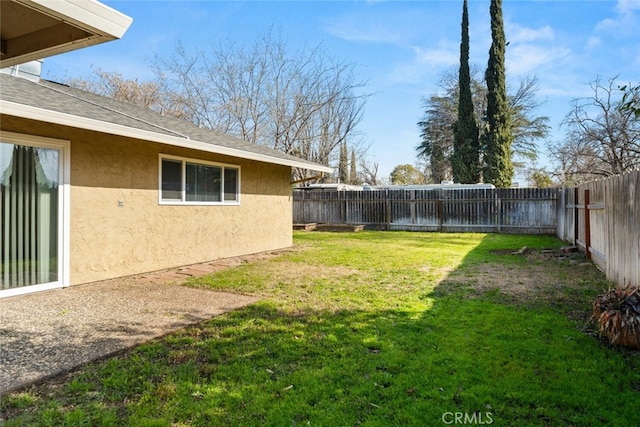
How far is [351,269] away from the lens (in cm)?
736

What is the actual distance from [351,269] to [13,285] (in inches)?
210

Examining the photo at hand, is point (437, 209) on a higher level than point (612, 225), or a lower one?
higher

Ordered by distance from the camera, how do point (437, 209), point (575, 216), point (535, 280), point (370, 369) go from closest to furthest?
1. point (370, 369)
2. point (535, 280)
3. point (575, 216)
4. point (437, 209)

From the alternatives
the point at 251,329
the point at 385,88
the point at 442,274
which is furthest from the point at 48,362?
the point at 385,88

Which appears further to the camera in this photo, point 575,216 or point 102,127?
point 575,216

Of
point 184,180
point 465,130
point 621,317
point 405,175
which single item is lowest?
point 621,317

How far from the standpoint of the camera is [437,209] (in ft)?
52.0

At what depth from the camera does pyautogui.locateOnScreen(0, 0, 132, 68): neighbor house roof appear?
2.18m

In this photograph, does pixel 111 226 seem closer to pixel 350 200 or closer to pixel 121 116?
pixel 121 116

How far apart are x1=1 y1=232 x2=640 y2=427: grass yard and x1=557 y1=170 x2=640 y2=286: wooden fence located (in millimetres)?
578

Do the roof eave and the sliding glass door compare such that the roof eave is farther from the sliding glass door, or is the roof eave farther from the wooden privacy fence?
the wooden privacy fence

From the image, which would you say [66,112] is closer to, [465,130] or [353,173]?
[465,130]

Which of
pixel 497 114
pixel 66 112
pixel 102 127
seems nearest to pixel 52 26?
pixel 66 112

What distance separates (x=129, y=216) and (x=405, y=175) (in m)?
36.4
